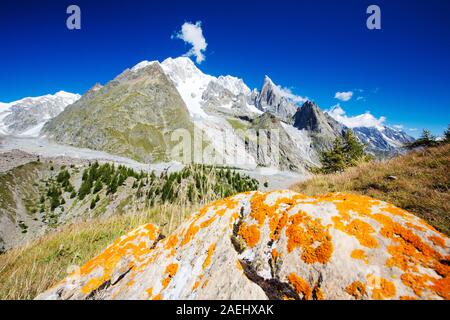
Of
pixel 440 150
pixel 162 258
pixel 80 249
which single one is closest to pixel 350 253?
pixel 162 258

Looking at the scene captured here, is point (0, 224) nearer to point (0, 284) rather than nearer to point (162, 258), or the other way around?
point (0, 284)

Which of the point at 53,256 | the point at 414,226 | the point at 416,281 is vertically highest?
the point at 414,226

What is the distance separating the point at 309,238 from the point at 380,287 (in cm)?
75

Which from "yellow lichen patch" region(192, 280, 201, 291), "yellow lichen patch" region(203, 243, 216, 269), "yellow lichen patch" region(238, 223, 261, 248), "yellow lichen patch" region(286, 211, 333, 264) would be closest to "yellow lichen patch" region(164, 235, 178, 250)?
"yellow lichen patch" region(203, 243, 216, 269)

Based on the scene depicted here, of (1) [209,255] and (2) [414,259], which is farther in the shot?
(1) [209,255]

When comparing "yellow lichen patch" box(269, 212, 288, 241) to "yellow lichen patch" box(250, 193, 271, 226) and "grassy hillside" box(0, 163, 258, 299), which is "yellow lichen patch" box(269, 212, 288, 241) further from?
"grassy hillside" box(0, 163, 258, 299)

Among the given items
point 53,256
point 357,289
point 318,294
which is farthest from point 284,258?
point 53,256

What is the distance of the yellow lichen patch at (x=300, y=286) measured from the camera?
2132 millimetres

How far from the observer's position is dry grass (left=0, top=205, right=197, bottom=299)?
3.75 meters

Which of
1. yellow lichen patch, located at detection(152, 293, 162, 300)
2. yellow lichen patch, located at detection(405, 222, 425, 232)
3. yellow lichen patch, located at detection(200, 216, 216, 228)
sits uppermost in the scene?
yellow lichen patch, located at detection(405, 222, 425, 232)

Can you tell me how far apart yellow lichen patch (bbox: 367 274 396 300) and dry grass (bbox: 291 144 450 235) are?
229cm

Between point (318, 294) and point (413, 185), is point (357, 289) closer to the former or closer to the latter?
point (318, 294)

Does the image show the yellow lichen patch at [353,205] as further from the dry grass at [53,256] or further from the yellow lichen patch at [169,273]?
the dry grass at [53,256]

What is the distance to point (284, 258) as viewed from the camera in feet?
8.21
